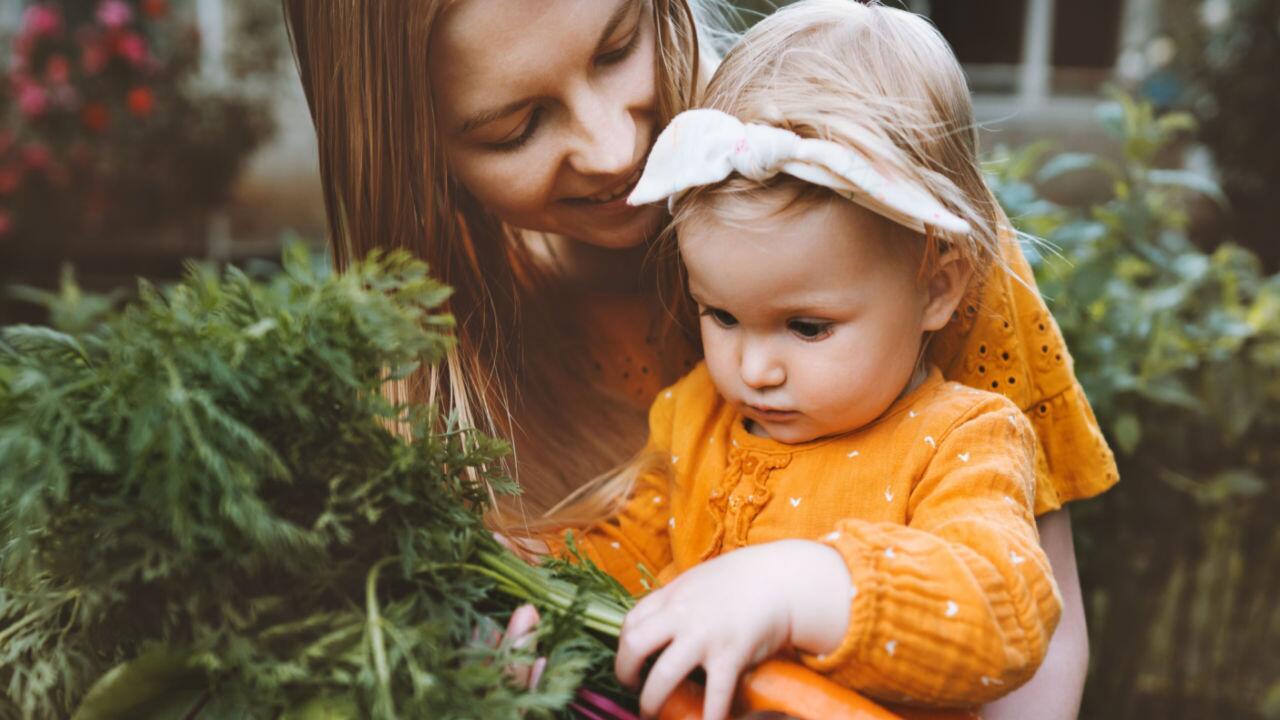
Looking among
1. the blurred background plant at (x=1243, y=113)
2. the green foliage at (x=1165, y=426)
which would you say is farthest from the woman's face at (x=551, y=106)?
the blurred background plant at (x=1243, y=113)

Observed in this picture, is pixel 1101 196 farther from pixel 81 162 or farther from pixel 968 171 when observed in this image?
pixel 968 171

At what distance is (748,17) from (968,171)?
1.98 meters

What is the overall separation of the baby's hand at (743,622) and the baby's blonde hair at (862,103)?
17.6 inches

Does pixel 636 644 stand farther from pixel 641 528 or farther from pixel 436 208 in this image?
pixel 436 208

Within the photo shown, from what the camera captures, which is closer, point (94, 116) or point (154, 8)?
point (154, 8)

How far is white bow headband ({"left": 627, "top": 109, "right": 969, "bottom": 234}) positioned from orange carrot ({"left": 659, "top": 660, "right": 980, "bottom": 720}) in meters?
0.57

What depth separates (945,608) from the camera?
48.3 inches

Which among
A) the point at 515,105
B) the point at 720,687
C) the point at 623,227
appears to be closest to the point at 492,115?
the point at 515,105

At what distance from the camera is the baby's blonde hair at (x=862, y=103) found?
1413 millimetres

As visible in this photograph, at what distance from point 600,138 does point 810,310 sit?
0.48 m

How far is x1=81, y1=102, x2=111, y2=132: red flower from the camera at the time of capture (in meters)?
7.04

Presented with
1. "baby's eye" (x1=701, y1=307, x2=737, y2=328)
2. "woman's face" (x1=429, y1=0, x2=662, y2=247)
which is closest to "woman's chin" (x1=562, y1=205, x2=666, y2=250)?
"woman's face" (x1=429, y1=0, x2=662, y2=247)

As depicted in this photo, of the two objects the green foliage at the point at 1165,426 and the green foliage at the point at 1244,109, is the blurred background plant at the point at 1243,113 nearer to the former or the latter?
the green foliage at the point at 1244,109

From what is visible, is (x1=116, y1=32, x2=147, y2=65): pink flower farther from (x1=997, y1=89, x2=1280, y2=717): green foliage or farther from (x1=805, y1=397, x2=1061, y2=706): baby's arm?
(x1=805, y1=397, x2=1061, y2=706): baby's arm
